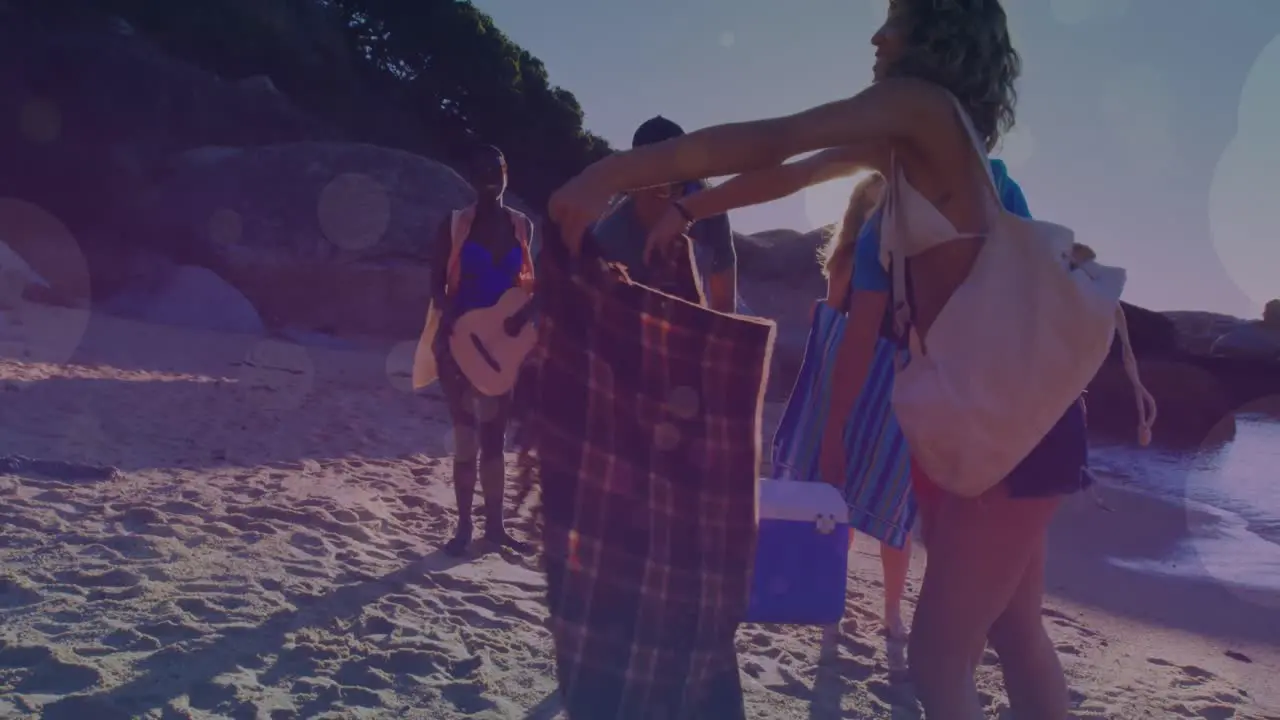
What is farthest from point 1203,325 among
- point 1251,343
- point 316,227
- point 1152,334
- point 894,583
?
point 894,583

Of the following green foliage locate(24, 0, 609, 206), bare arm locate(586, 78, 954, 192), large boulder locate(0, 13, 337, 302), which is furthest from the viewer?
green foliage locate(24, 0, 609, 206)

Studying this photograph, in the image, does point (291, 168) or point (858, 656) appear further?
point (291, 168)

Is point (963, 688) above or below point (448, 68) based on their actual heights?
below

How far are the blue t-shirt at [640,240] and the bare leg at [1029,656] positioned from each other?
115 centimetres

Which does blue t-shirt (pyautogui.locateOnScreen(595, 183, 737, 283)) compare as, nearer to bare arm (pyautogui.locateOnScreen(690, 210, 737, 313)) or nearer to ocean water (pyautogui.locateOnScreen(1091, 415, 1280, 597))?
bare arm (pyautogui.locateOnScreen(690, 210, 737, 313))

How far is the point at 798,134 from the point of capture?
62.1 inches

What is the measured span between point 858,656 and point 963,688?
72.4 inches

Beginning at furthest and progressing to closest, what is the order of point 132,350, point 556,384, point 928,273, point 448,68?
1. point 448,68
2. point 132,350
3. point 556,384
4. point 928,273

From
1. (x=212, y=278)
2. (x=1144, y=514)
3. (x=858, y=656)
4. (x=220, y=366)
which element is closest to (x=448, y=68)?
(x=212, y=278)

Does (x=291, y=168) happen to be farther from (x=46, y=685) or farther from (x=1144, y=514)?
(x=46, y=685)

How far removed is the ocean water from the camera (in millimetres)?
6742

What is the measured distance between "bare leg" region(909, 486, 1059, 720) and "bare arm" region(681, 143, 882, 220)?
0.67 meters

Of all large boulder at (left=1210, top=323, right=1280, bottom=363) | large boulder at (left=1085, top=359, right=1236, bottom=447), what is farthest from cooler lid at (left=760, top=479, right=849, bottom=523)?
large boulder at (left=1210, top=323, right=1280, bottom=363)

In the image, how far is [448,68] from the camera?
2850 cm
